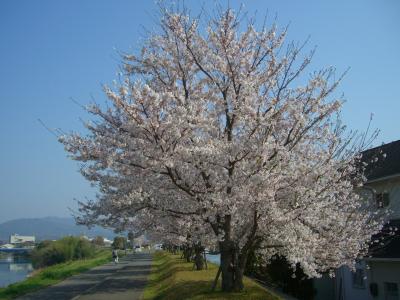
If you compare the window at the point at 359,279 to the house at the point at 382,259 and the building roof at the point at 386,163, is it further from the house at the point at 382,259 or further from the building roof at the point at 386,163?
the building roof at the point at 386,163

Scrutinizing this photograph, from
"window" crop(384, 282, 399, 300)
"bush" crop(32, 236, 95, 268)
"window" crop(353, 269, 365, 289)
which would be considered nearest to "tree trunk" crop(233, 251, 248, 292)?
"window" crop(384, 282, 399, 300)

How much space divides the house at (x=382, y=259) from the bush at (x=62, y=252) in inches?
2098

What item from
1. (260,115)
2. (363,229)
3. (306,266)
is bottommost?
(306,266)

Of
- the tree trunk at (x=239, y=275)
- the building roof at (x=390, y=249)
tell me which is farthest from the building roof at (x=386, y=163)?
the tree trunk at (x=239, y=275)

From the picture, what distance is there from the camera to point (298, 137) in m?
12.3

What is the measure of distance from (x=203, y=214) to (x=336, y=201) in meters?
4.00

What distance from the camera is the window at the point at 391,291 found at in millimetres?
17156

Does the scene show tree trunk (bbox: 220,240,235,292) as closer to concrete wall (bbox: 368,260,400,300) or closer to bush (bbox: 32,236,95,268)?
concrete wall (bbox: 368,260,400,300)

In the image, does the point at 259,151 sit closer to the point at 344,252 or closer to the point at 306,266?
the point at 306,266

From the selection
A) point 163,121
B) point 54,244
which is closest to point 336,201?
point 163,121

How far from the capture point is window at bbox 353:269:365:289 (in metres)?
19.5

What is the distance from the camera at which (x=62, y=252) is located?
68000 millimetres

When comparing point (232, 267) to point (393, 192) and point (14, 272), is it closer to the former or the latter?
point (393, 192)

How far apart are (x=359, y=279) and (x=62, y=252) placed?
55.8 metres
